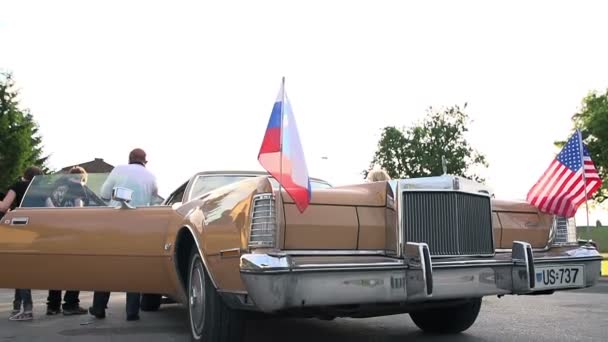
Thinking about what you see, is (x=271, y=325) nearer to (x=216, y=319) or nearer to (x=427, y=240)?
(x=216, y=319)

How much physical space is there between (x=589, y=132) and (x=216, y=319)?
38.6 metres

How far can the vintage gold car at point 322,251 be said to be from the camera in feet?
11.9

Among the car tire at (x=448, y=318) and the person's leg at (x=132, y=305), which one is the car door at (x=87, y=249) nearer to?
the person's leg at (x=132, y=305)

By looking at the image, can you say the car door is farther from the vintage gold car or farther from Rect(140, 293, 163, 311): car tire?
Rect(140, 293, 163, 311): car tire

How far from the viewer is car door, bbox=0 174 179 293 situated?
16.4 feet

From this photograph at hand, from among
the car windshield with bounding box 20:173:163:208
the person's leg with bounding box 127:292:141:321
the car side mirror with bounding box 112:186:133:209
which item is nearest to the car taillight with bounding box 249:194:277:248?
the car side mirror with bounding box 112:186:133:209

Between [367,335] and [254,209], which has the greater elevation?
[254,209]

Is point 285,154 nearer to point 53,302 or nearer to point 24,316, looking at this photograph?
point 24,316

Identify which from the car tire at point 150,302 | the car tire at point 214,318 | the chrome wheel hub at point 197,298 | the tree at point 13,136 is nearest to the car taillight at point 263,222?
the car tire at point 214,318

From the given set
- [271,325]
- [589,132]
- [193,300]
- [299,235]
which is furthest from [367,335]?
[589,132]

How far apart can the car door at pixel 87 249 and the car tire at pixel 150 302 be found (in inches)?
85.8

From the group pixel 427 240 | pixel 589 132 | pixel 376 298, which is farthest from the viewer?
pixel 589 132

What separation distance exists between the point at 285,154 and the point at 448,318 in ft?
8.58

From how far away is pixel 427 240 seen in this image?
3.99m
